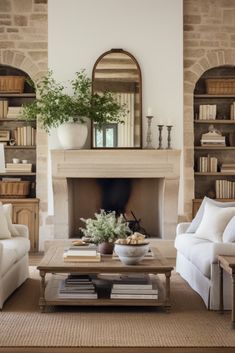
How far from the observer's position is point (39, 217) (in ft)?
29.7

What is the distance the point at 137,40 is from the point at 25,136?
2.07 meters

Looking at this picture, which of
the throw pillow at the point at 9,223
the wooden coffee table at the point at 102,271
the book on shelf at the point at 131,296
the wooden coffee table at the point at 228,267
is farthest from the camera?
the throw pillow at the point at 9,223

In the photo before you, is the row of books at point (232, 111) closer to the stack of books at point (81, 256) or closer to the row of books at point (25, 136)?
the row of books at point (25, 136)

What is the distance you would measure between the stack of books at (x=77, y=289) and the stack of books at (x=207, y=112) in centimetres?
440

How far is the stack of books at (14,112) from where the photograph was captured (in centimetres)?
911

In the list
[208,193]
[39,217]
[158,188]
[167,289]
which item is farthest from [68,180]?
[167,289]

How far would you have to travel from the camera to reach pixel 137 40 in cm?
879

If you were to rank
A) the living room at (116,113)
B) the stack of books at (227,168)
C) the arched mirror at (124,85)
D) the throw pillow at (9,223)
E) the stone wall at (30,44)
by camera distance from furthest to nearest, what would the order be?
the stack of books at (227,168) → the stone wall at (30,44) → the arched mirror at (124,85) → the living room at (116,113) → the throw pillow at (9,223)

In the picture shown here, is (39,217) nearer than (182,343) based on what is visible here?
No

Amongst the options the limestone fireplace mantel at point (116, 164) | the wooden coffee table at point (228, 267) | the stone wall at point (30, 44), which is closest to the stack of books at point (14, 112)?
the stone wall at point (30, 44)

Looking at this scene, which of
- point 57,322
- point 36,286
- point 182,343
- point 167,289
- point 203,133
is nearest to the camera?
point 182,343

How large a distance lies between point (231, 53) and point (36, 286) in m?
4.60

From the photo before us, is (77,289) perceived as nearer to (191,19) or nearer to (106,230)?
(106,230)

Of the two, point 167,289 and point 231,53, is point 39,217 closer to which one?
point 231,53
